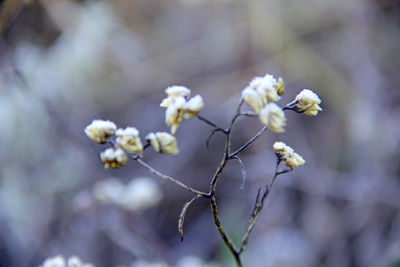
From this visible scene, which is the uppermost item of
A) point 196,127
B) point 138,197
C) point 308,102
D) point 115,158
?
point 196,127

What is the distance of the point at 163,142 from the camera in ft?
2.02

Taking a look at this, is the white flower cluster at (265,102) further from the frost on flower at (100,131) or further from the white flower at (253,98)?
the frost on flower at (100,131)

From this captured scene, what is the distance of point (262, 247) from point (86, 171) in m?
0.89

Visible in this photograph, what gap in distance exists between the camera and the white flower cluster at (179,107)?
1.89 ft

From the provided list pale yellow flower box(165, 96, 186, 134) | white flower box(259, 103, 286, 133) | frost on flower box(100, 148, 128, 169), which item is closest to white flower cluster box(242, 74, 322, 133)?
white flower box(259, 103, 286, 133)

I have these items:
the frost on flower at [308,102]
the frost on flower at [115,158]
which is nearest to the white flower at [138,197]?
the frost on flower at [115,158]

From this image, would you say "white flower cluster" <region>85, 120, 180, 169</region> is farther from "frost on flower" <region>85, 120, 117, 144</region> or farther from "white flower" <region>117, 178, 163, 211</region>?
"white flower" <region>117, 178, 163, 211</region>

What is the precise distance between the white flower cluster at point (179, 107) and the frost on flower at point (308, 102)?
201 millimetres

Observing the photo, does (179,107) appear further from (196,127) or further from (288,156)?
(196,127)

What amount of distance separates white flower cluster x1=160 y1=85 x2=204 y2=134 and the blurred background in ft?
2.64

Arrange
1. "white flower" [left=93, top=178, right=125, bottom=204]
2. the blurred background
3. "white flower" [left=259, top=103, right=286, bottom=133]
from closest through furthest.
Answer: "white flower" [left=259, top=103, right=286, bottom=133] → "white flower" [left=93, top=178, right=125, bottom=204] → the blurred background

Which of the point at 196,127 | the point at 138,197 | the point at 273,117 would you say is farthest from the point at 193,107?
the point at 196,127

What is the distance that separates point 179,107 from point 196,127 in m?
1.67

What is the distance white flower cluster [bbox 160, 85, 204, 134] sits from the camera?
0.57 meters
